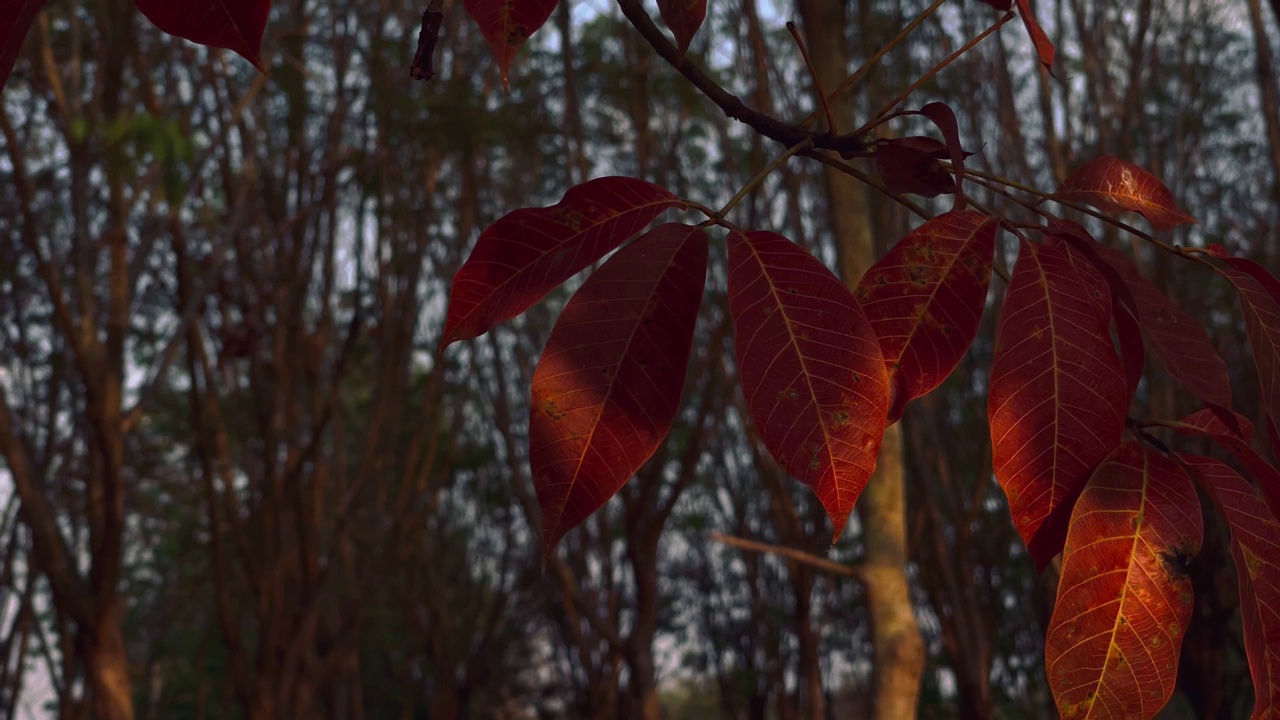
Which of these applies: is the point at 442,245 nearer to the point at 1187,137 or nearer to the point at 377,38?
the point at 377,38

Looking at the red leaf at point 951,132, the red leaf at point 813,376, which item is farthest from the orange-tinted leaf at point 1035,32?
the red leaf at point 813,376

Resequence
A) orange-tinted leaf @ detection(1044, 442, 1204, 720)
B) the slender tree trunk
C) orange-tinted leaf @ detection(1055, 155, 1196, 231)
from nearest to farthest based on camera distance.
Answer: orange-tinted leaf @ detection(1044, 442, 1204, 720)
orange-tinted leaf @ detection(1055, 155, 1196, 231)
the slender tree trunk

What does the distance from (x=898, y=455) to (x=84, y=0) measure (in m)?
4.43

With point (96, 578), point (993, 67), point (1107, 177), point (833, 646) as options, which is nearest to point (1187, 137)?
point (993, 67)

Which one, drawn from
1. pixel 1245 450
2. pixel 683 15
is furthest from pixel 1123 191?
pixel 683 15

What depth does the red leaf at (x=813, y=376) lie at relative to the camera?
0.49 meters

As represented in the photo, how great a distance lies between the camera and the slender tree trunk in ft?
5.22

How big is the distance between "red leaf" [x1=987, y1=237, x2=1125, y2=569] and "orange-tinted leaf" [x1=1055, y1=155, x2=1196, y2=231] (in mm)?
115

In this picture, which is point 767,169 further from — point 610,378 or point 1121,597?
point 1121,597

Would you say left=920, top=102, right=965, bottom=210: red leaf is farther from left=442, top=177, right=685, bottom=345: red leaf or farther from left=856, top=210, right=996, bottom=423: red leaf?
left=442, top=177, right=685, bottom=345: red leaf

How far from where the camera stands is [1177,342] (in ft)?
1.89

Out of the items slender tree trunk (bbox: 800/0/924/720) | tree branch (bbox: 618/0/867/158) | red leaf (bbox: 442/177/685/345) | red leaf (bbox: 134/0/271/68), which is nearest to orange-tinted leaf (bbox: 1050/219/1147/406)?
tree branch (bbox: 618/0/867/158)

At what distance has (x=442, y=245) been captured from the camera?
577 cm

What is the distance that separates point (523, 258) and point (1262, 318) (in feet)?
1.22
